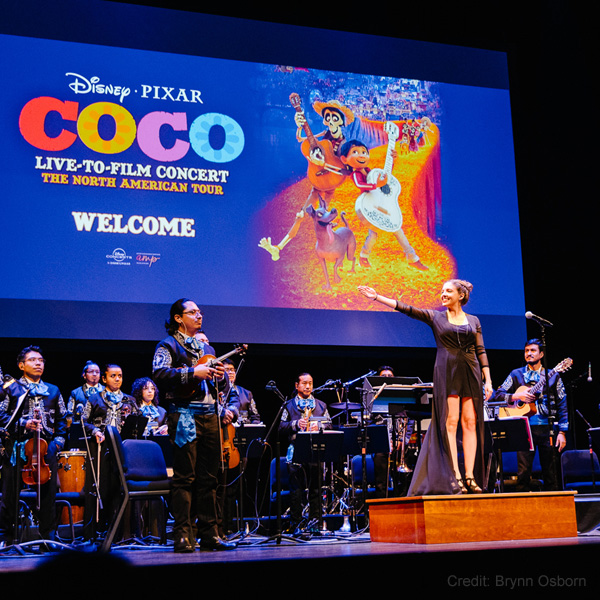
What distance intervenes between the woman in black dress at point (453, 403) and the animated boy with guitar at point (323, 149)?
298 centimetres

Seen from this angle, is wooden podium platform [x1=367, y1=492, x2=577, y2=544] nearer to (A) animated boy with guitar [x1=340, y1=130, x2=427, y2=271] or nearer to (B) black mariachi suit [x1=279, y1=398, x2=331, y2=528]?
(B) black mariachi suit [x1=279, y1=398, x2=331, y2=528]

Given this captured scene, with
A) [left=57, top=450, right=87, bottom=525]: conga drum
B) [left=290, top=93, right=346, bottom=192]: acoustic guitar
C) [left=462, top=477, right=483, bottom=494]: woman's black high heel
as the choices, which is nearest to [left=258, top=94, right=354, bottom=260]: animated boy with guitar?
[left=290, top=93, right=346, bottom=192]: acoustic guitar

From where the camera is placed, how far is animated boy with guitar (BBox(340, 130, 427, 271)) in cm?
797

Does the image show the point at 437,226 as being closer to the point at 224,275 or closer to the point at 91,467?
the point at 224,275

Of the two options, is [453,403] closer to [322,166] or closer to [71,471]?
[71,471]

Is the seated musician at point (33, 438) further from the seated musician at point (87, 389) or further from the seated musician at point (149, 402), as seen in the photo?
the seated musician at point (149, 402)

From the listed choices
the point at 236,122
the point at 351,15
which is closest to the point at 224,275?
the point at 236,122

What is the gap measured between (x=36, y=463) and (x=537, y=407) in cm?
460

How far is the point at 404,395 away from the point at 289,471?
1.83 m

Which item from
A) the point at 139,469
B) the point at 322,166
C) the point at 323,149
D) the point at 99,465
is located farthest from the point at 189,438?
the point at 323,149

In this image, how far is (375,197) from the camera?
8016 mm

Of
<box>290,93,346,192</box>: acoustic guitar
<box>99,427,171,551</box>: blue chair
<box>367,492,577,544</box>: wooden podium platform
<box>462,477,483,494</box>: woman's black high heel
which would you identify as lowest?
<box>367,492,577,544</box>: wooden podium platform

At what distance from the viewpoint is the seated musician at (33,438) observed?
569cm

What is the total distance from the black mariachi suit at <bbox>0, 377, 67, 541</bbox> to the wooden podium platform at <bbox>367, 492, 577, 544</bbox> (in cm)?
287
